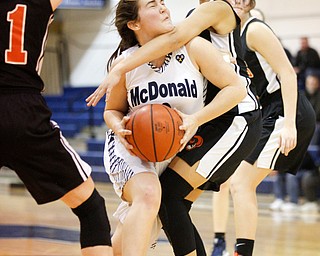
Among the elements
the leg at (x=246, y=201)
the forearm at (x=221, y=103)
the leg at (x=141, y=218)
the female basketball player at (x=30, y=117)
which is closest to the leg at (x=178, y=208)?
the leg at (x=141, y=218)

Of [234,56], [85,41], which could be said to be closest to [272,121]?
[234,56]

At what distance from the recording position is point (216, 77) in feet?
12.1

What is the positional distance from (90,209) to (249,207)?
4.98 ft

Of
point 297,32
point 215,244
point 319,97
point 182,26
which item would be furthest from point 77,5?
point 182,26

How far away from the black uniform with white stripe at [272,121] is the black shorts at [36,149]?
1763 mm

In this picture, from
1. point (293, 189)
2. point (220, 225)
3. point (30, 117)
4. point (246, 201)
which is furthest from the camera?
point (293, 189)

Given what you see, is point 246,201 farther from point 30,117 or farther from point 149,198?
point 30,117

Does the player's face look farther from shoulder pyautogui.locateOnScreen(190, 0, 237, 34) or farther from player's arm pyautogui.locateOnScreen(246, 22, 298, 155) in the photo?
player's arm pyautogui.locateOnScreen(246, 22, 298, 155)

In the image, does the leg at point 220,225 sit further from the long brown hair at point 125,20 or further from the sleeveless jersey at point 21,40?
the sleeveless jersey at point 21,40

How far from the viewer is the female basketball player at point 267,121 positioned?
172 inches

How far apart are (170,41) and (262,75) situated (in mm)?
1246

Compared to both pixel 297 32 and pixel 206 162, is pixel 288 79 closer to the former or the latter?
pixel 206 162

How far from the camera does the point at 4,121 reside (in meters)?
3.09

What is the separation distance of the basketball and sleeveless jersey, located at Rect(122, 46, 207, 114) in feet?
0.48
